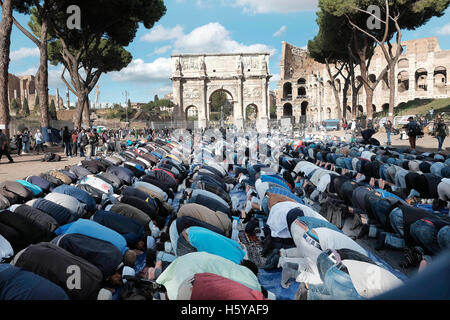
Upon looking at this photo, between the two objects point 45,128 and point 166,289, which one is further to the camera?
point 45,128

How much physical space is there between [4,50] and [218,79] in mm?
27337

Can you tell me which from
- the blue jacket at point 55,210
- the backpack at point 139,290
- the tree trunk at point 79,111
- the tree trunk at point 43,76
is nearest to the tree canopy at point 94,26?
the tree trunk at point 79,111

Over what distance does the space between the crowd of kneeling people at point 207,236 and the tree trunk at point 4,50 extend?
892cm

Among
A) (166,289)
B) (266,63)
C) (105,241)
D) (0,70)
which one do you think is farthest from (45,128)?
(266,63)

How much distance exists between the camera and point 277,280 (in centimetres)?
417

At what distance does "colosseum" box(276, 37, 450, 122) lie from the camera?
41812 mm

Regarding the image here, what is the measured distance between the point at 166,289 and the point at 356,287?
1.60 m

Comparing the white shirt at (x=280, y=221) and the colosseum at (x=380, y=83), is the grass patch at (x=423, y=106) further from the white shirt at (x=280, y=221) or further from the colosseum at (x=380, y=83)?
the white shirt at (x=280, y=221)

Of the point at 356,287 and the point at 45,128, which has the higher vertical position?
the point at 45,128

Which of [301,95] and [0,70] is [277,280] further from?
[301,95]

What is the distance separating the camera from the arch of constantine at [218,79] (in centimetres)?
A: 3947

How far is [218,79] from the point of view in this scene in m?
39.7

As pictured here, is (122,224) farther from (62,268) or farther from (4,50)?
(4,50)
